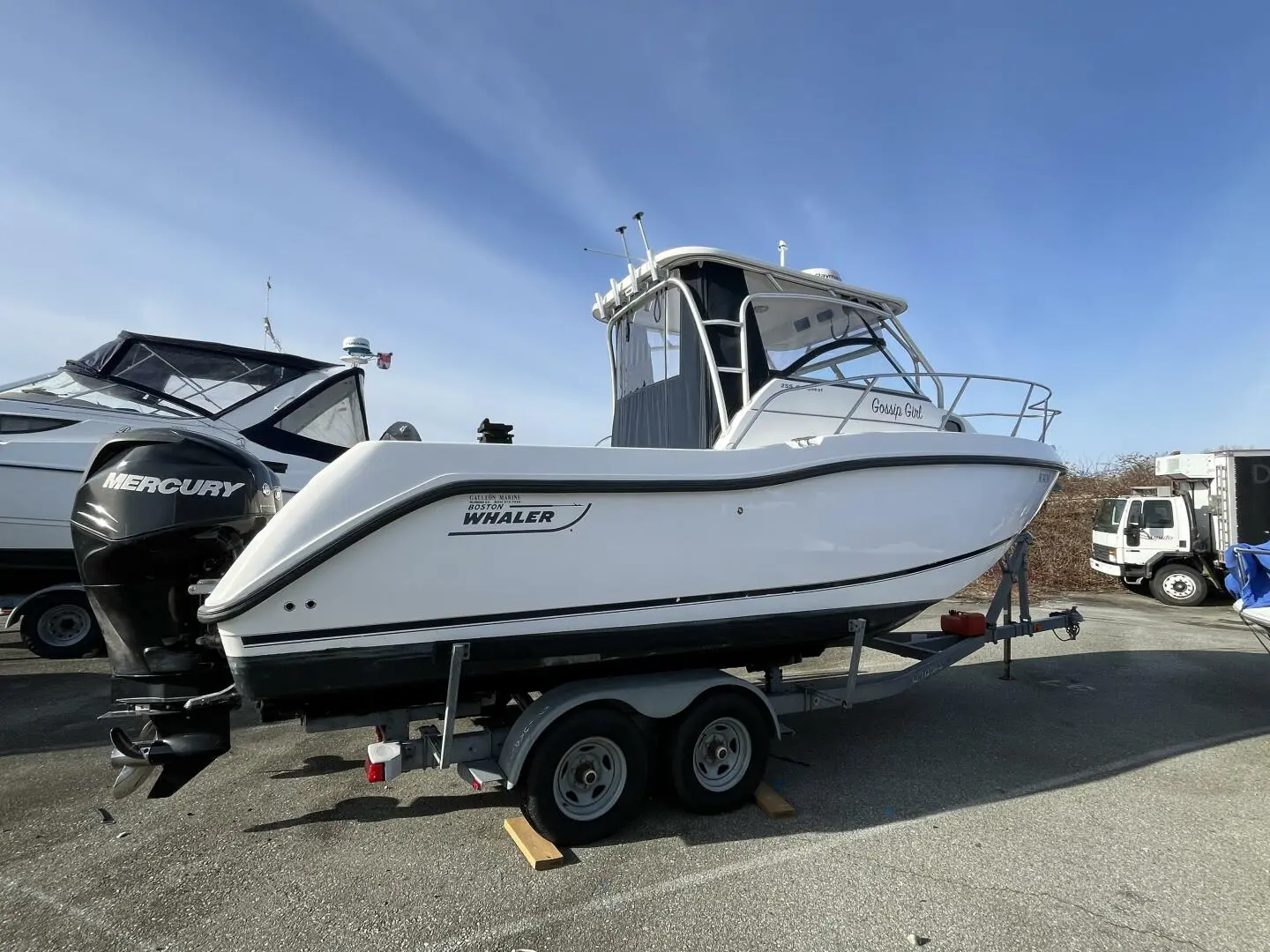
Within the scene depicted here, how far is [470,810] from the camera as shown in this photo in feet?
11.8

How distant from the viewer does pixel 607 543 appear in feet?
10.6

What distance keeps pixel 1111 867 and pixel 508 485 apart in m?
3.07

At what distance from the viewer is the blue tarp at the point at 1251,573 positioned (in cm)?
525

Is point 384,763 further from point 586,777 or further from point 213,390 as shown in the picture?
point 213,390

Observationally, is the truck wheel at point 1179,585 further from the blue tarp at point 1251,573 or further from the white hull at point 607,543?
the white hull at point 607,543

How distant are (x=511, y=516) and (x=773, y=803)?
6.74ft

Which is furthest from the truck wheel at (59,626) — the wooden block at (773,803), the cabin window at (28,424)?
the wooden block at (773,803)

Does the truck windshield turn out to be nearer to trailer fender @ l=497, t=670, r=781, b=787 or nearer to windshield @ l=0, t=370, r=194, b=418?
trailer fender @ l=497, t=670, r=781, b=787

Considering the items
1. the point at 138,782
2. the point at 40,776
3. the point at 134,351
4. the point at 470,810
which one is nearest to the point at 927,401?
the point at 470,810

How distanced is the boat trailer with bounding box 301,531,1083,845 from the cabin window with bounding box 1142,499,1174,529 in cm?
1030

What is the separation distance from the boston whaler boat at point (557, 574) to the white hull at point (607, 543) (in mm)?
10

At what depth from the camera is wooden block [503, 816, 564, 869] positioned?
9.92 feet

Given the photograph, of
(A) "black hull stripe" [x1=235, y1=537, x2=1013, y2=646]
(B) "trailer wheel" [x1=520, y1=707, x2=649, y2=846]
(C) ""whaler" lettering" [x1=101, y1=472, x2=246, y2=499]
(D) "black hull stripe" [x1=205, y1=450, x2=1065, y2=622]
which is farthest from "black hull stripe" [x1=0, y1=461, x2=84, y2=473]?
(B) "trailer wheel" [x1=520, y1=707, x2=649, y2=846]

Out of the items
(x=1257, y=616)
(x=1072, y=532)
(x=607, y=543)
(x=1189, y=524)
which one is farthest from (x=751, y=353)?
(x=1072, y=532)
